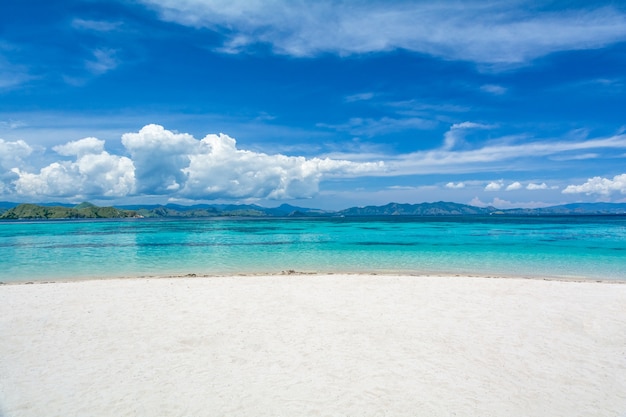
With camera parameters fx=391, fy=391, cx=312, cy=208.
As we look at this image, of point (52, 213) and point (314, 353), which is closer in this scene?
point (314, 353)

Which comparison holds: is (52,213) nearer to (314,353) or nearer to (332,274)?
(332,274)

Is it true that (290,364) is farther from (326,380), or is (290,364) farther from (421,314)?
(421,314)

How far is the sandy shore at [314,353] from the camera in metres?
6.45

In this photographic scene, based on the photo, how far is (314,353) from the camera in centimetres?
858

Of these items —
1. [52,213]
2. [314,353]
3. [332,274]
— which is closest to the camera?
[314,353]

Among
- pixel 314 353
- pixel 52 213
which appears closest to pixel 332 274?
pixel 314 353

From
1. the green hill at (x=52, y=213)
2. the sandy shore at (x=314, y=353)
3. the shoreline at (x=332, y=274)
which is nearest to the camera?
the sandy shore at (x=314, y=353)

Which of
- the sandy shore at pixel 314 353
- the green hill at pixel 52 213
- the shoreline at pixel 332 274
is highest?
the green hill at pixel 52 213

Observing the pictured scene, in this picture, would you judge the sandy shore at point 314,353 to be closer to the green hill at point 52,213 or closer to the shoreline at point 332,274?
the shoreline at point 332,274

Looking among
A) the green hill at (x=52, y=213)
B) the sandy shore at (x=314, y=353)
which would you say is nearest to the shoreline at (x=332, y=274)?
the sandy shore at (x=314, y=353)

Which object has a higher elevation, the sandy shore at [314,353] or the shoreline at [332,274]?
the sandy shore at [314,353]

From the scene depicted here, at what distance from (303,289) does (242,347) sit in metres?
6.79

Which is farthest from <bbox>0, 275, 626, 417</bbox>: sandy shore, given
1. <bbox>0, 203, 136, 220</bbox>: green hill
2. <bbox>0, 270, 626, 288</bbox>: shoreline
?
<bbox>0, 203, 136, 220</bbox>: green hill

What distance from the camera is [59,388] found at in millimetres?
6930
